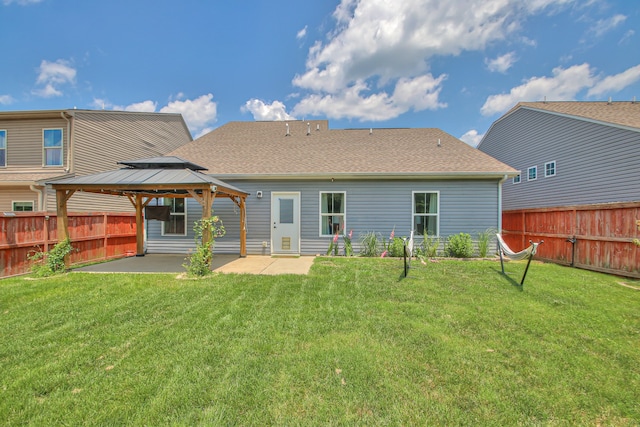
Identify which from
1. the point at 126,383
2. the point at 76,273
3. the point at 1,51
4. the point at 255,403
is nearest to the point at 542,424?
the point at 255,403

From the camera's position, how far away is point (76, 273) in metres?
5.94

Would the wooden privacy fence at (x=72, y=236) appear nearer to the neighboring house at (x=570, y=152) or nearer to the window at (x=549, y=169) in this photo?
the neighboring house at (x=570, y=152)

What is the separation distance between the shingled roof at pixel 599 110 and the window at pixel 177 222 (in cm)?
1487

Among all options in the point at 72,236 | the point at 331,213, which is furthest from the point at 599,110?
the point at 72,236

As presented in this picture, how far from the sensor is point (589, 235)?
661cm

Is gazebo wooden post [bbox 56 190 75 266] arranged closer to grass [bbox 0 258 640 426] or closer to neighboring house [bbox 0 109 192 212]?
grass [bbox 0 258 640 426]

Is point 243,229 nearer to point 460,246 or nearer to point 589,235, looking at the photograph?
point 460,246

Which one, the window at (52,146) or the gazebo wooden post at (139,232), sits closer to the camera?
the gazebo wooden post at (139,232)

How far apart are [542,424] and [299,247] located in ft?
23.3

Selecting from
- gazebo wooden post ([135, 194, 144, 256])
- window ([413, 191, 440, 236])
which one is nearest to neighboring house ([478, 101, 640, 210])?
window ([413, 191, 440, 236])

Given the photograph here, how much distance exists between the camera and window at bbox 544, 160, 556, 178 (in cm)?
1100

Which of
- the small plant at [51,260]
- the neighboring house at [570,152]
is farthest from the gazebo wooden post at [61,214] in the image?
the neighboring house at [570,152]

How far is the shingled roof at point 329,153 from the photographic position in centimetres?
830

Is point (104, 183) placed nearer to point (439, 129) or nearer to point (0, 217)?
point (0, 217)
